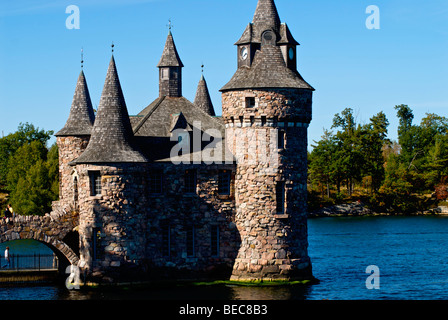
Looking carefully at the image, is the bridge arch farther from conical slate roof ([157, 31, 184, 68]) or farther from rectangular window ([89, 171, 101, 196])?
conical slate roof ([157, 31, 184, 68])

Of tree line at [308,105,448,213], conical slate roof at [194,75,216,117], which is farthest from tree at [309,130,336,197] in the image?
conical slate roof at [194,75,216,117]

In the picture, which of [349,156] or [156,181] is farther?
[349,156]

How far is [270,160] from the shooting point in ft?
168

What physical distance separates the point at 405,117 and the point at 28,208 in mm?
100455

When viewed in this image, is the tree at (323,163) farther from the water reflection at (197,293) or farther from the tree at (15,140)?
the water reflection at (197,293)

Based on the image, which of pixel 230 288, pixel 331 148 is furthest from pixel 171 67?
pixel 331 148

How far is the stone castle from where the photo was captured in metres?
49.7

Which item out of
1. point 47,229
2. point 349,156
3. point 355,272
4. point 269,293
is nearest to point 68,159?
point 47,229

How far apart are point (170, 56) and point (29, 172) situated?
59.5 metres

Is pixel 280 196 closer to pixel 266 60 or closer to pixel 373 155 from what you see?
pixel 266 60

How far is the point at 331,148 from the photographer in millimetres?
135750

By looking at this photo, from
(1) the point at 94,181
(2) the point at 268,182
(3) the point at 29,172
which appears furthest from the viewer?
(3) the point at 29,172

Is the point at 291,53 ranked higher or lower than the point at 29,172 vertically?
higher

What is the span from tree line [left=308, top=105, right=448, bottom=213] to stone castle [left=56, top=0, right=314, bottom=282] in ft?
269
